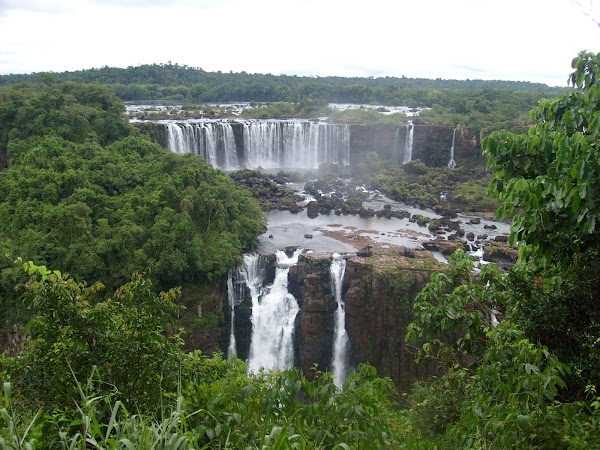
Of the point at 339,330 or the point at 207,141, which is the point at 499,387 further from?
the point at 207,141

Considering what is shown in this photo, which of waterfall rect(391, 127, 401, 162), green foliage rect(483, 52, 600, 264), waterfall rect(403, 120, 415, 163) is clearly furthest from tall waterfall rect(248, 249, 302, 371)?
waterfall rect(403, 120, 415, 163)

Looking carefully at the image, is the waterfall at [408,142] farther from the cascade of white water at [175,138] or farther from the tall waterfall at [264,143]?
the cascade of white water at [175,138]

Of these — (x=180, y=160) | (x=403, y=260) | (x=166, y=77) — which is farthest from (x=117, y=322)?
(x=166, y=77)

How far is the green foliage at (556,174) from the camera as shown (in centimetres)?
402

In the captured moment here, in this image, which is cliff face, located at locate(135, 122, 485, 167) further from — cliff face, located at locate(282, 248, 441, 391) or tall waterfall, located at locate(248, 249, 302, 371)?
tall waterfall, located at locate(248, 249, 302, 371)

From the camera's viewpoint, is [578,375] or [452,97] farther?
[452,97]

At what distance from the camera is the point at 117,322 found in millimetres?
5430

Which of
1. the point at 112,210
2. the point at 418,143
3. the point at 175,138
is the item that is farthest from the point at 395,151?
the point at 112,210

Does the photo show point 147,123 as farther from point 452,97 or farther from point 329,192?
point 452,97

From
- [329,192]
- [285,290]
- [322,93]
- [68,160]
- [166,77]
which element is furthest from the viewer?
[166,77]

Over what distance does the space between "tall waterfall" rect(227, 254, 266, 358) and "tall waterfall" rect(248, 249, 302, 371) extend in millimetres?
492

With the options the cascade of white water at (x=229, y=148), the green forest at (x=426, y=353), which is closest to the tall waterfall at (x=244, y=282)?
the green forest at (x=426, y=353)

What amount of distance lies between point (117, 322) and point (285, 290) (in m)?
15.0

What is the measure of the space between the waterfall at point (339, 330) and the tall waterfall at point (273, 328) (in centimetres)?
172
